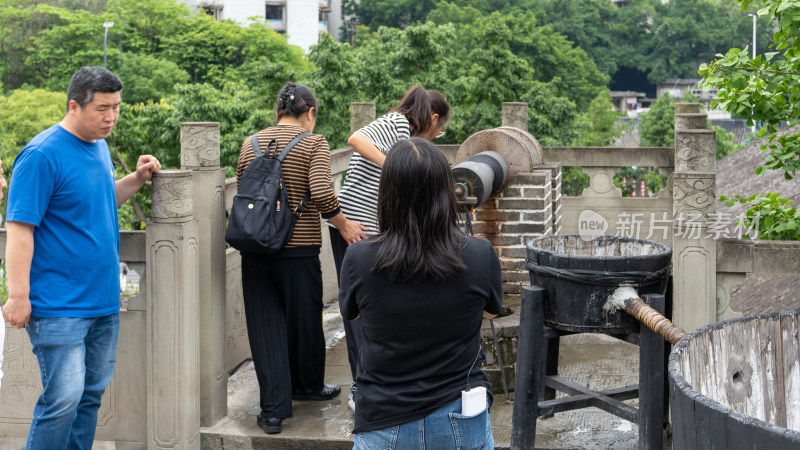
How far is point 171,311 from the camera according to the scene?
15.1 feet

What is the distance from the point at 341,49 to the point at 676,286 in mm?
21205

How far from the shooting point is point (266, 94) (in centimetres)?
2789

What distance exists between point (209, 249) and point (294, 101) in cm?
88

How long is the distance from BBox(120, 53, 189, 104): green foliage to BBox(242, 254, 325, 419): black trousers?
5796cm

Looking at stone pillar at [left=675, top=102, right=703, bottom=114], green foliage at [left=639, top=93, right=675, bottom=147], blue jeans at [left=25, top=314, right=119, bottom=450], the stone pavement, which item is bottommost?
the stone pavement

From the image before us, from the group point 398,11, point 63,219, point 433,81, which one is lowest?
point 63,219

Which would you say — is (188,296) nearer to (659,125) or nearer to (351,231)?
(351,231)

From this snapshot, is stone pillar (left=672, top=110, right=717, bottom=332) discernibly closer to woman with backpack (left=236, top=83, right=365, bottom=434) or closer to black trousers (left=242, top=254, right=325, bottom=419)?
woman with backpack (left=236, top=83, right=365, bottom=434)

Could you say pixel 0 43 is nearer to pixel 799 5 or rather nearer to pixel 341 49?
pixel 341 49

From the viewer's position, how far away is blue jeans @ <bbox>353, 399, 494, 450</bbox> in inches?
111

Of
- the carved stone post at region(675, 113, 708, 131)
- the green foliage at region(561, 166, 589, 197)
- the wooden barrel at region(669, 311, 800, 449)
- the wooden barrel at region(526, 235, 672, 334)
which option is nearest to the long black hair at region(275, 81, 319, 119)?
the wooden barrel at region(526, 235, 672, 334)

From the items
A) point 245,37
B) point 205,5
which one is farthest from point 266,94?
point 205,5

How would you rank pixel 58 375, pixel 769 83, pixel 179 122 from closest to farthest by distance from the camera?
1. pixel 58 375
2. pixel 769 83
3. pixel 179 122

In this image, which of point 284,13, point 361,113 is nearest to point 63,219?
point 361,113
